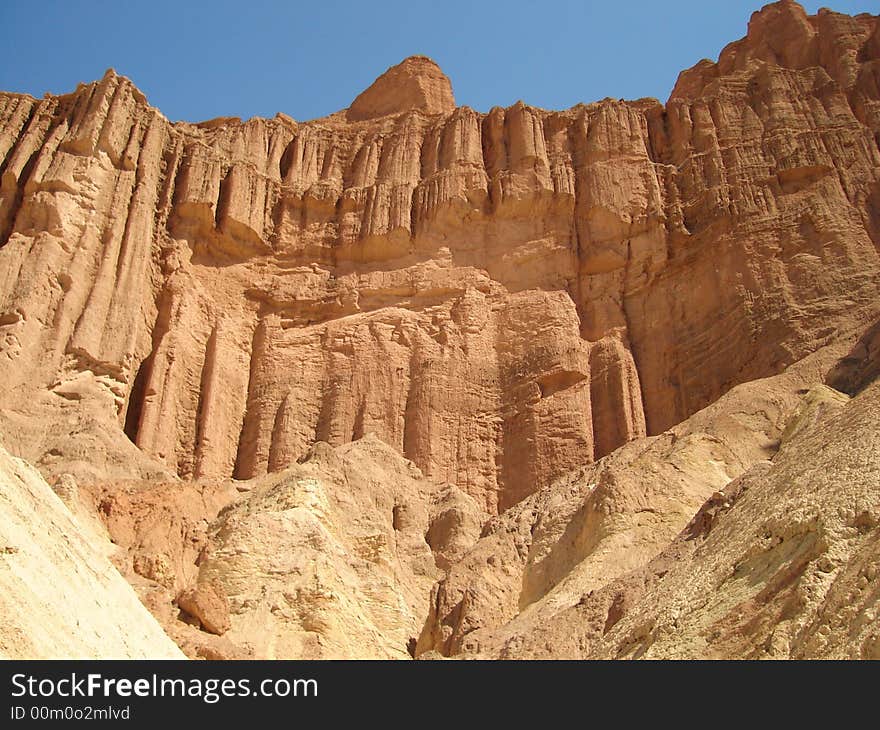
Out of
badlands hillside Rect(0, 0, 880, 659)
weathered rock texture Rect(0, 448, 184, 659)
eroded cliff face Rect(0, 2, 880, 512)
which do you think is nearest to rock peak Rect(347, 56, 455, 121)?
badlands hillside Rect(0, 0, 880, 659)

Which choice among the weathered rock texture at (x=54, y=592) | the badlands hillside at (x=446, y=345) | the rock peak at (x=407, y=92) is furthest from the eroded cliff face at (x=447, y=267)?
the weathered rock texture at (x=54, y=592)

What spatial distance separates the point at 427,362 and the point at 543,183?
810 cm

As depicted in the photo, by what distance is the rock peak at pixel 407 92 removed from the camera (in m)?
52.4

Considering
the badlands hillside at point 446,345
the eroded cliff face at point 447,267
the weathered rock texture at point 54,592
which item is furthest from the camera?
the eroded cliff face at point 447,267

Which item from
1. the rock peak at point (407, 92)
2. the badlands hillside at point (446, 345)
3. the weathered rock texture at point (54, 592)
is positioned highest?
the rock peak at point (407, 92)

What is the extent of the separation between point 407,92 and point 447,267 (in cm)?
1615

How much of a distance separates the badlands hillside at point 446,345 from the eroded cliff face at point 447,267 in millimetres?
103

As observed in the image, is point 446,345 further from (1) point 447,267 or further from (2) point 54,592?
(2) point 54,592

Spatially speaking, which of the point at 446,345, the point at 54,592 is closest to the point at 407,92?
the point at 446,345

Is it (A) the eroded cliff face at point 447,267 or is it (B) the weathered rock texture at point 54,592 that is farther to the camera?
(A) the eroded cliff face at point 447,267

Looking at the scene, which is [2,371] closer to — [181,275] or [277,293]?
[181,275]

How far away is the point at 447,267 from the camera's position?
128 ft

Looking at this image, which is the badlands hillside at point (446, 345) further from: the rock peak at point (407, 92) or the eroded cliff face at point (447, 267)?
the rock peak at point (407, 92)

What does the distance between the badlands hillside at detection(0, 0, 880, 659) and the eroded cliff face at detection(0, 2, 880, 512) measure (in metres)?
0.10
